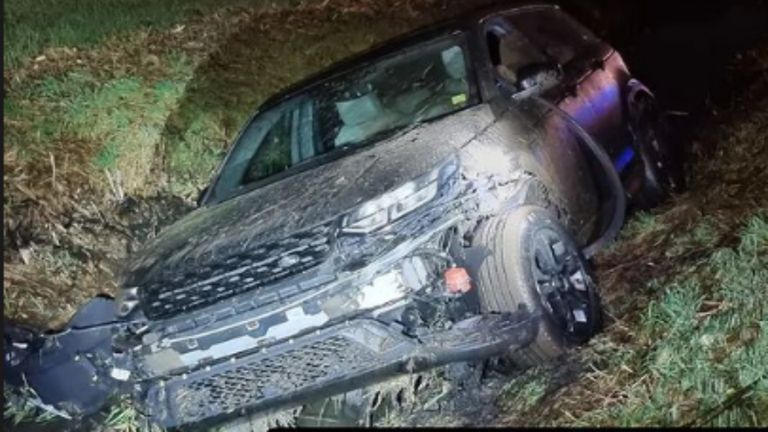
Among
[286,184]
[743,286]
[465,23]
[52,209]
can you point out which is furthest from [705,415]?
[52,209]

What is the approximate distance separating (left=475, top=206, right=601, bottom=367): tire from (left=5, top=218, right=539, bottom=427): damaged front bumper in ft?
0.19

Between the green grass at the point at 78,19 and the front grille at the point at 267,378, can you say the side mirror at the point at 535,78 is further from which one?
the green grass at the point at 78,19

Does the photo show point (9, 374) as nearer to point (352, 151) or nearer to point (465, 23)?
point (352, 151)

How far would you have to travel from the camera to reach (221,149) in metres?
5.34

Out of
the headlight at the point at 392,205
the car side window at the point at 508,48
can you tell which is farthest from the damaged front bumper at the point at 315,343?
the car side window at the point at 508,48

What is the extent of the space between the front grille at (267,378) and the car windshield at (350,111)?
1.01m

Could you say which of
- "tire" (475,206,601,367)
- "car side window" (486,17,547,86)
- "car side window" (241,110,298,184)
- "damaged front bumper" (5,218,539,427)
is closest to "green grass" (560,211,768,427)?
"tire" (475,206,601,367)

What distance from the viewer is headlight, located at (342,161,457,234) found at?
304 cm

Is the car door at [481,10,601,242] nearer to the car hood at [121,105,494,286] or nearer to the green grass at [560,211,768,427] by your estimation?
the car hood at [121,105,494,286]

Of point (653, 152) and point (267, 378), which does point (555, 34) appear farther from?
point (267, 378)

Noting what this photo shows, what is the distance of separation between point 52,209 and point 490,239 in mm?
2424

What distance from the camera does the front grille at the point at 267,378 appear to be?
9.66 ft

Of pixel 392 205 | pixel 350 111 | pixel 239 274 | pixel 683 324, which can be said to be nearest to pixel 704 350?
pixel 683 324

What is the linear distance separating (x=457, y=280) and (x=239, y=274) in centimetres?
67
